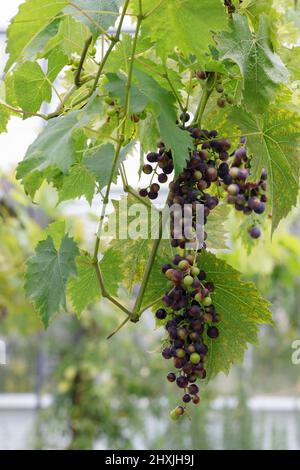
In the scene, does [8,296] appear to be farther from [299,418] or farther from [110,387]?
[299,418]

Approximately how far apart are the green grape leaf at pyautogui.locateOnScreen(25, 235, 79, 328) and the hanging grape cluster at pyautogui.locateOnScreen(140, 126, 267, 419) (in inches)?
2.6

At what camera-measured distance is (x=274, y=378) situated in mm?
4164

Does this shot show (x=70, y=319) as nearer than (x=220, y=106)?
No

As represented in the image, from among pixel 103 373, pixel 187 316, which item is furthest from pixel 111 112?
pixel 103 373

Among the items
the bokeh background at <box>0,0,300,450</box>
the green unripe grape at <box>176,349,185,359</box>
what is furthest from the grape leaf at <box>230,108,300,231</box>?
the bokeh background at <box>0,0,300,450</box>

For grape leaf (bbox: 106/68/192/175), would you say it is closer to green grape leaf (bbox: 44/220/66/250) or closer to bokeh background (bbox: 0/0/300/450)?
green grape leaf (bbox: 44/220/66/250)

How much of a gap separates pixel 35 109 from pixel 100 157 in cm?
11

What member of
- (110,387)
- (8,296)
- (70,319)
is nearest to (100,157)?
(8,296)

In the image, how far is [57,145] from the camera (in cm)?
39

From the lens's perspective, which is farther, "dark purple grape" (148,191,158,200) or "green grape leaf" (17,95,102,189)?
"dark purple grape" (148,191,158,200)

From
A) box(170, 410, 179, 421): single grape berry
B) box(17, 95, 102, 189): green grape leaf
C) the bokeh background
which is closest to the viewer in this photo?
box(17, 95, 102, 189): green grape leaf

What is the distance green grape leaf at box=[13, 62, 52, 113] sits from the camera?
0.50m

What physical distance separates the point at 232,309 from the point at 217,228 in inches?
2.7

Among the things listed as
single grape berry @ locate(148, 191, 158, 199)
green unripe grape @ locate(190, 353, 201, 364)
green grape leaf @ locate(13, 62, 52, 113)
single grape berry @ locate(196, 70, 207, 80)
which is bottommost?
green unripe grape @ locate(190, 353, 201, 364)
